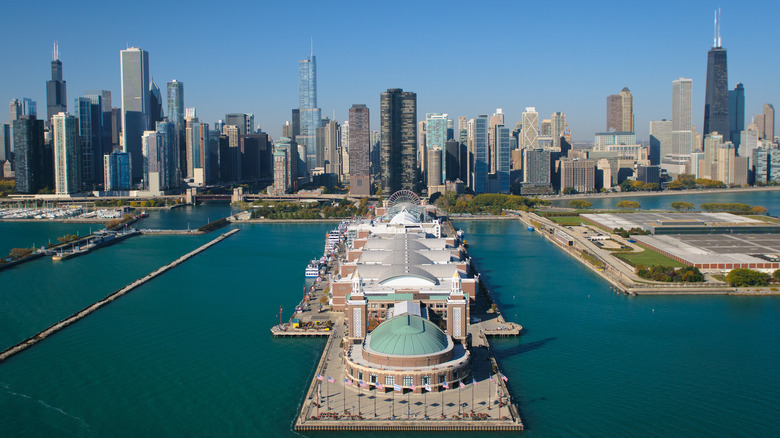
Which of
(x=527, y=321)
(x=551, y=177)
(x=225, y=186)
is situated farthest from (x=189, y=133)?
(x=527, y=321)

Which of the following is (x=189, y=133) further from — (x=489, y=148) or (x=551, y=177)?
(x=551, y=177)

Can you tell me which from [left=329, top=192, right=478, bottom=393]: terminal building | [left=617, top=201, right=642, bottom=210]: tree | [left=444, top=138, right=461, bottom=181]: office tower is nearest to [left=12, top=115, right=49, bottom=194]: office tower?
[left=444, top=138, right=461, bottom=181]: office tower

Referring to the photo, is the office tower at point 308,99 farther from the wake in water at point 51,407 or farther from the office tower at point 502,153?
the wake in water at point 51,407

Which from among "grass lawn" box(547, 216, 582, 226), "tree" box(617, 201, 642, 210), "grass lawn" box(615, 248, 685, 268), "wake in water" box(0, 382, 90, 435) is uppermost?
"tree" box(617, 201, 642, 210)

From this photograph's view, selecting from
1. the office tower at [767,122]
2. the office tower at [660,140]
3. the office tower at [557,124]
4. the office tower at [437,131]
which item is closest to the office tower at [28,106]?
the office tower at [437,131]

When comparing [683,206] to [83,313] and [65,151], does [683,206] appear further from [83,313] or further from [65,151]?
[65,151]

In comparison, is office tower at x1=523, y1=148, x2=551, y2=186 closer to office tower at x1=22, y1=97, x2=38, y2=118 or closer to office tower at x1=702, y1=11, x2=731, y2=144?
office tower at x1=702, y1=11, x2=731, y2=144

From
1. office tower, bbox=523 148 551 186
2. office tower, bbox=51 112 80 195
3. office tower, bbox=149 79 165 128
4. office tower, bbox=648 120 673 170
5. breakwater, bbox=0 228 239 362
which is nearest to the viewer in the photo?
breakwater, bbox=0 228 239 362
